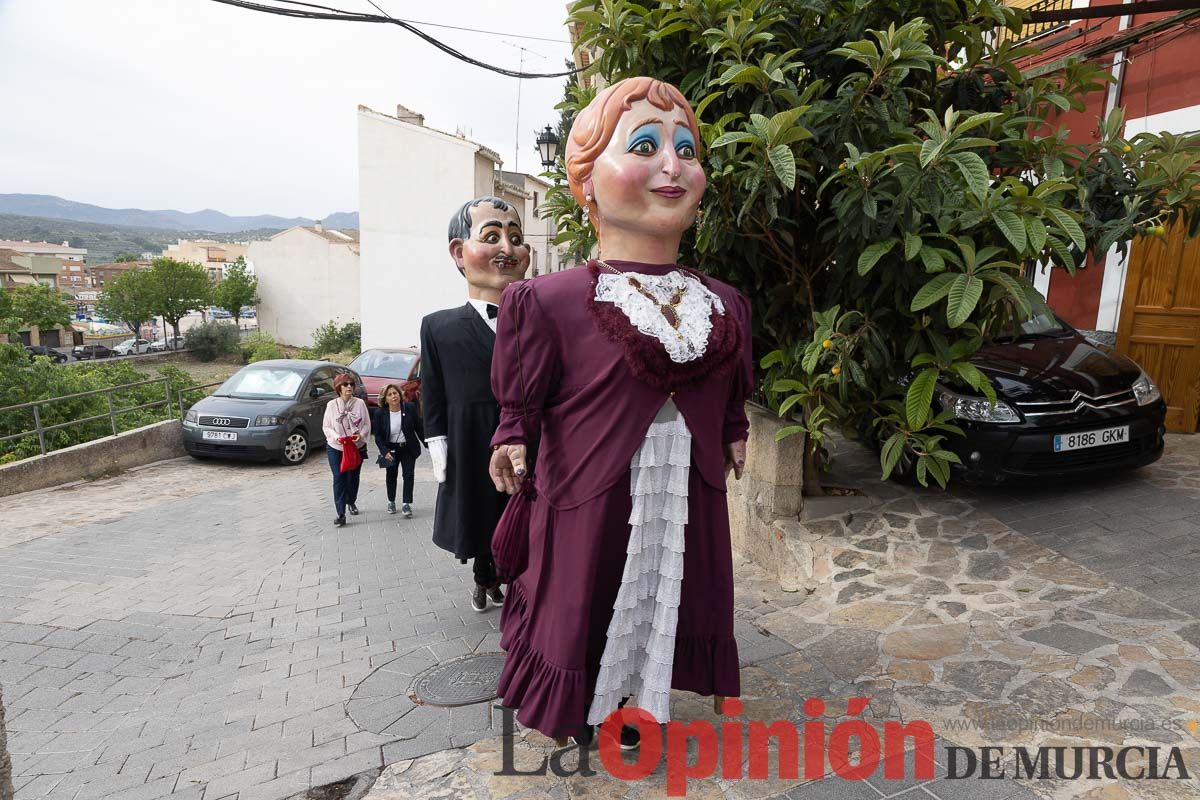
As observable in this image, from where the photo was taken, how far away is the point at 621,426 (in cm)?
222

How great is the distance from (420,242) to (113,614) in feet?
58.7

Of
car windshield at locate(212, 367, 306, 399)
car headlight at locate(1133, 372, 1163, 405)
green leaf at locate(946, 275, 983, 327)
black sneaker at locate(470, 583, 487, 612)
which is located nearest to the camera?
green leaf at locate(946, 275, 983, 327)

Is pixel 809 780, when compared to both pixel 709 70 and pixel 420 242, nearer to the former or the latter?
pixel 709 70

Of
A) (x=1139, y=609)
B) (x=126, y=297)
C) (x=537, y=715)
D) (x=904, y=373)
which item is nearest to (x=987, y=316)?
(x=904, y=373)

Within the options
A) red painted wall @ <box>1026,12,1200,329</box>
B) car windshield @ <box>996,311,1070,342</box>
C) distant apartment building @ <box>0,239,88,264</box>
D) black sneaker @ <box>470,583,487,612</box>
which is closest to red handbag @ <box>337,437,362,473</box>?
black sneaker @ <box>470,583,487,612</box>

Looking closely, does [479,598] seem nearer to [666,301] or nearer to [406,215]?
[666,301]

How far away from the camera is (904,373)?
3963mm

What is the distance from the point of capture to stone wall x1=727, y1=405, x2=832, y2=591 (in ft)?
13.9

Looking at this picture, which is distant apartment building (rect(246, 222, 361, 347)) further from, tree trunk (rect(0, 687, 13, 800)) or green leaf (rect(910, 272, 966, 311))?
tree trunk (rect(0, 687, 13, 800))

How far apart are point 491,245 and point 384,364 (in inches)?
344

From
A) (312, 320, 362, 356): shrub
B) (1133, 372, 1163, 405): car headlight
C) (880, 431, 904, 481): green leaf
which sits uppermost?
(1133, 372, 1163, 405): car headlight

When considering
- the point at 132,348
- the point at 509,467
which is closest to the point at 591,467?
the point at 509,467

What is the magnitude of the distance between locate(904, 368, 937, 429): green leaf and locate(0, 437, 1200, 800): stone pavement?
37.8 inches

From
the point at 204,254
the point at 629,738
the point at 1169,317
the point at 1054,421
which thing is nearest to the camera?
the point at 629,738
